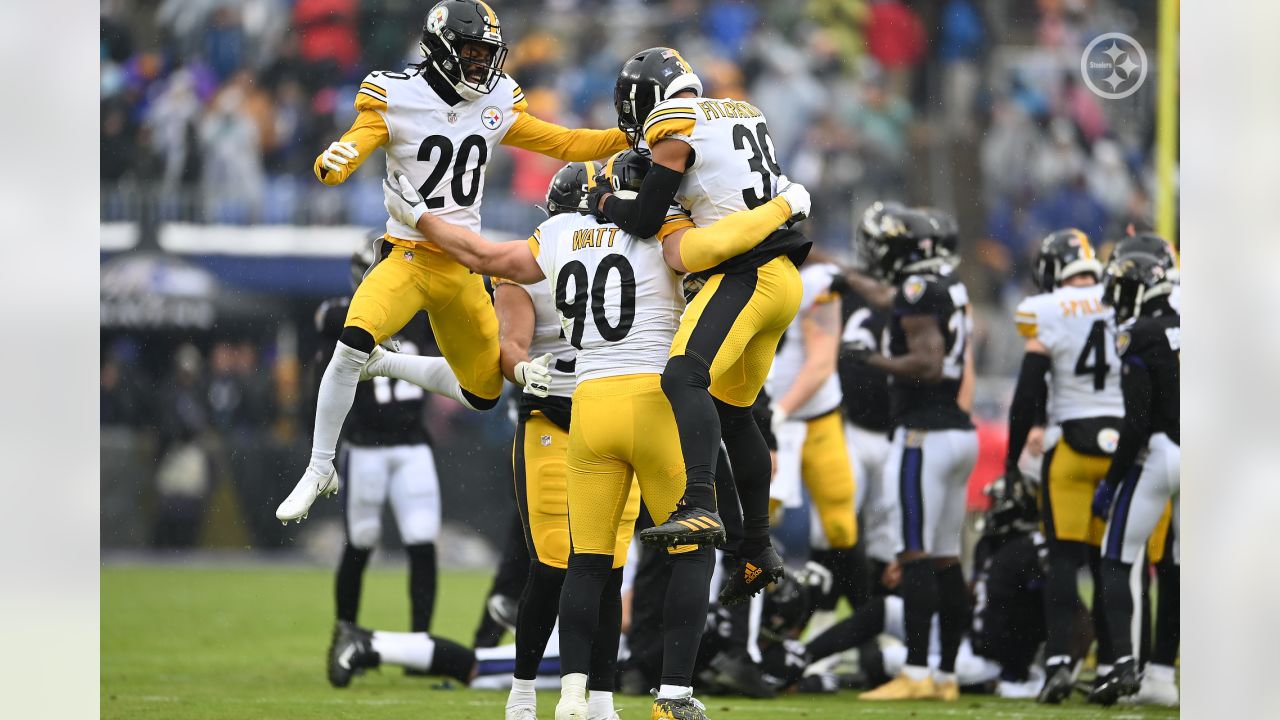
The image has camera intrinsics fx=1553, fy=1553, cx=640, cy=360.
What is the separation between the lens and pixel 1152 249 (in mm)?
6258

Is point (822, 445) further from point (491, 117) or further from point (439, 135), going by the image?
point (439, 135)

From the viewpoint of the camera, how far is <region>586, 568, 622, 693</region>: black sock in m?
4.89

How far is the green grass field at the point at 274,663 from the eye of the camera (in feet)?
19.2

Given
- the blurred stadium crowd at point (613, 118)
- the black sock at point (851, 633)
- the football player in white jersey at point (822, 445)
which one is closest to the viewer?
the black sock at point (851, 633)

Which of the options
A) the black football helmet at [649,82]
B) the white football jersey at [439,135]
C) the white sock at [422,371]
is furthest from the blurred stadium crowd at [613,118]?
the black football helmet at [649,82]

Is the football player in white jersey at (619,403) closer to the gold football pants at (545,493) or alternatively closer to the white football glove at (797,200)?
the white football glove at (797,200)

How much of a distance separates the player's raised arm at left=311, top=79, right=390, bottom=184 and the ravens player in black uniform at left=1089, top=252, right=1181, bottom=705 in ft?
9.85

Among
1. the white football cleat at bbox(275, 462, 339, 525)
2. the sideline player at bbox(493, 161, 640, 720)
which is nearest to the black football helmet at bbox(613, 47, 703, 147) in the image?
the sideline player at bbox(493, 161, 640, 720)

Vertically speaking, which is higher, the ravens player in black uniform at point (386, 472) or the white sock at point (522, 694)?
the ravens player in black uniform at point (386, 472)

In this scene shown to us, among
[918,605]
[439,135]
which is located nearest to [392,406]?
[439,135]

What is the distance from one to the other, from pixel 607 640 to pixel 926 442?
84.5 inches

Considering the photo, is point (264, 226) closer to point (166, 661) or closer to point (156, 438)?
point (156, 438)

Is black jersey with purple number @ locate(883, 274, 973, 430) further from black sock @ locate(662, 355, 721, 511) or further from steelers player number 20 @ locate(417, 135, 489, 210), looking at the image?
black sock @ locate(662, 355, 721, 511)

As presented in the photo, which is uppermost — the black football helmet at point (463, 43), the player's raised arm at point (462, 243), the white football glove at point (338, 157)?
the black football helmet at point (463, 43)
